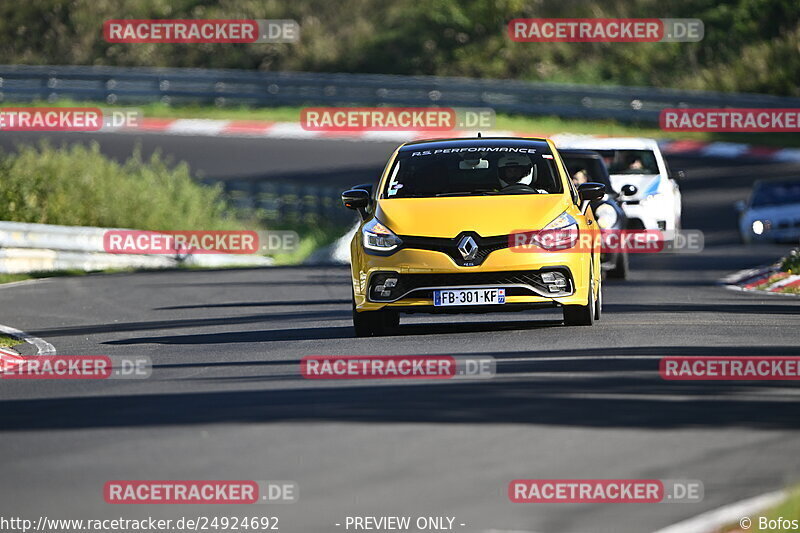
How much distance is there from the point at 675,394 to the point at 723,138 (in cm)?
2935

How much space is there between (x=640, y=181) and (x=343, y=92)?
764 inches

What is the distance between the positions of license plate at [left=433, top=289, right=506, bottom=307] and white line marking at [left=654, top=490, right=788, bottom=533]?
6.06m

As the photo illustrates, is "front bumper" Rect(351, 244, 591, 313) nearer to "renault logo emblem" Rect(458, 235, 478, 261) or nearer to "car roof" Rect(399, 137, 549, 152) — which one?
"renault logo emblem" Rect(458, 235, 478, 261)

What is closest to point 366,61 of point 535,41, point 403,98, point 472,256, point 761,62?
point 535,41

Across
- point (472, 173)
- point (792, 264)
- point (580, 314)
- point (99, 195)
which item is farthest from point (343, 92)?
point (580, 314)

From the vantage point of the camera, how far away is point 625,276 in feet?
68.2

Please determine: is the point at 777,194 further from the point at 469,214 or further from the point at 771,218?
the point at 469,214

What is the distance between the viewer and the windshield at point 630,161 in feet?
74.1

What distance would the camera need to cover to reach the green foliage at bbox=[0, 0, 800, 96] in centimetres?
4428

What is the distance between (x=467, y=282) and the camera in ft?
42.1

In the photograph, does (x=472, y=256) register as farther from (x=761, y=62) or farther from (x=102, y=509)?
(x=761, y=62)

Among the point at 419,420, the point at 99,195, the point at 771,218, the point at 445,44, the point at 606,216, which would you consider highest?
the point at 445,44

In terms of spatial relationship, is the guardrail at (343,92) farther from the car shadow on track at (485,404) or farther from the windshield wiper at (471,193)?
the car shadow on track at (485,404)

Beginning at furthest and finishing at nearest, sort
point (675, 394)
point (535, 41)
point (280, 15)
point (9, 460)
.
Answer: point (280, 15)
point (535, 41)
point (675, 394)
point (9, 460)
